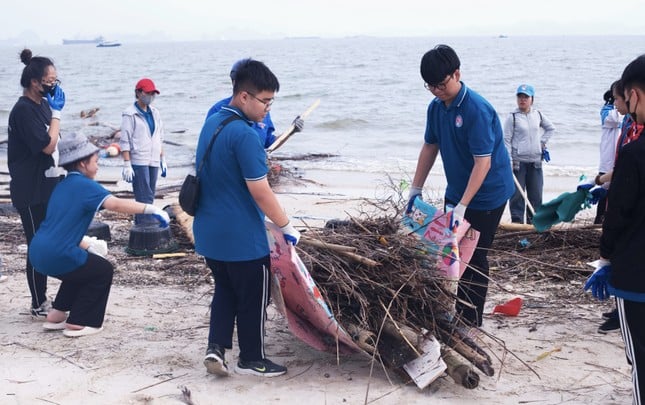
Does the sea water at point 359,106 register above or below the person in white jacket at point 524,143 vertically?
below

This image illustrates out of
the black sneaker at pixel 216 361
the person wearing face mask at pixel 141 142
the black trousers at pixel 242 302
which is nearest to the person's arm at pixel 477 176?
the black trousers at pixel 242 302

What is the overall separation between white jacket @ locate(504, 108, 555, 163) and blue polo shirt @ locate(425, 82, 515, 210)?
3.87m

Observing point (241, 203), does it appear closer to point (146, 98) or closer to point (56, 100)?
point (56, 100)

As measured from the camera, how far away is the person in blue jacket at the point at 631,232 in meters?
3.14

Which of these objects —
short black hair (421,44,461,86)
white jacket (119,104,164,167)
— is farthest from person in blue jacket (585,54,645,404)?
white jacket (119,104,164,167)

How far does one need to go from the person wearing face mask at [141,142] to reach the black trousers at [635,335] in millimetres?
5370

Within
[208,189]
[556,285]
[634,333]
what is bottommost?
[556,285]

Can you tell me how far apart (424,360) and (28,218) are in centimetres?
297

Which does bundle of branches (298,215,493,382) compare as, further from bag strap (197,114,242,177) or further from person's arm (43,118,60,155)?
person's arm (43,118,60,155)

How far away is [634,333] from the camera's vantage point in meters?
3.34

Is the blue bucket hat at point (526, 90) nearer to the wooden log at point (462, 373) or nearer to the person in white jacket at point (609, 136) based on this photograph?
the person in white jacket at point (609, 136)

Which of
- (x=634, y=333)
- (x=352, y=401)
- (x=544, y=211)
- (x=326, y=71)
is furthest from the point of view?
(x=326, y=71)

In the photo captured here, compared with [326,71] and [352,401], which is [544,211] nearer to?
[352,401]

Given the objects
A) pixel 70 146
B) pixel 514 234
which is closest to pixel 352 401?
pixel 70 146
